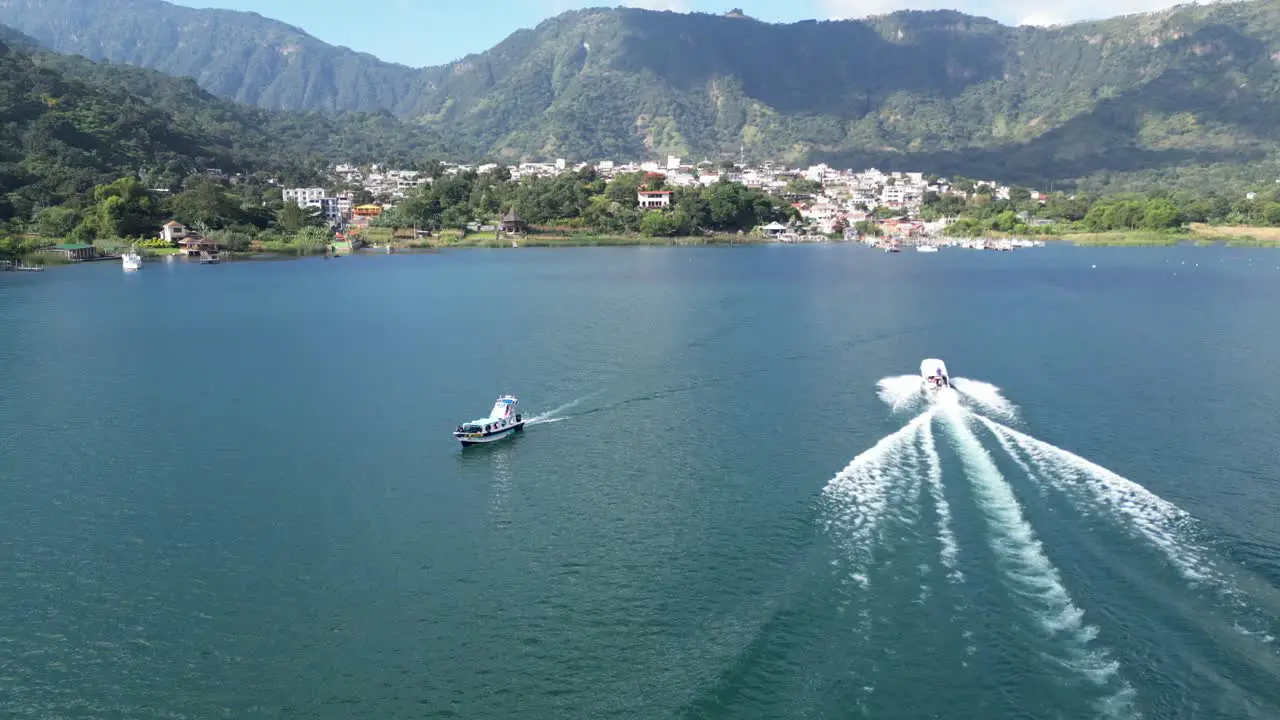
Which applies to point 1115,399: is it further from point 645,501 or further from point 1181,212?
point 1181,212

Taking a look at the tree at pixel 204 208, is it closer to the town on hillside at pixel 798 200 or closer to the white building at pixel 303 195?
the town on hillside at pixel 798 200

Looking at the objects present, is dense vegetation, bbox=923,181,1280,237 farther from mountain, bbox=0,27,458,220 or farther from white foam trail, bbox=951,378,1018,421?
mountain, bbox=0,27,458,220

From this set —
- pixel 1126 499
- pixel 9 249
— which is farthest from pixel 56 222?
pixel 1126 499

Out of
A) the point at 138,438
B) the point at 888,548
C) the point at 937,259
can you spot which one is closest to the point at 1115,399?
the point at 888,548

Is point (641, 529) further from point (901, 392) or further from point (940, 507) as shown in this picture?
point (901, 392)

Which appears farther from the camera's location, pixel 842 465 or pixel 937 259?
pixel 937 259

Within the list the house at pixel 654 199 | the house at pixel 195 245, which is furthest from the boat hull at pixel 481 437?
the house at pixel 654 199
